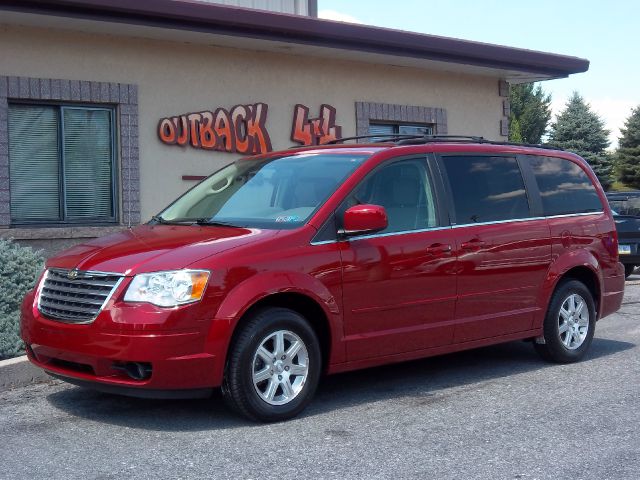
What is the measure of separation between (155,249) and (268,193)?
49.3 inches

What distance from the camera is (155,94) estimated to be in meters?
11.8

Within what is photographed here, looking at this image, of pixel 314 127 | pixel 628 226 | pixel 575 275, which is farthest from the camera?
pixel 628 226

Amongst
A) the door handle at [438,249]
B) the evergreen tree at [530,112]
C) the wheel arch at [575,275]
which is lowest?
the wheel arch at [575,275]

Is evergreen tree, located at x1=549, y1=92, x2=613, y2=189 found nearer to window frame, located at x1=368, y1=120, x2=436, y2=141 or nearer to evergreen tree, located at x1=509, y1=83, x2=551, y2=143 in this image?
evergreen tree, located at x1=509, y1=83, x2=551, y2=143

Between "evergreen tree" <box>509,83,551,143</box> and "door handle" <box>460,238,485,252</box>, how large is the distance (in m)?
60.1

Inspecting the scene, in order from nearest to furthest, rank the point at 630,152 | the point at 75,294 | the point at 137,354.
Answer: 1. the point at 137,354
2. the point at 75,294
3. the point at 630,152

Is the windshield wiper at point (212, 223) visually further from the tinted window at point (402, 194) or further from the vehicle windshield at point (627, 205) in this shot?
the vehicle windshield at point (627, 205)

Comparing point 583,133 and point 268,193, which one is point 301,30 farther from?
point 583,133

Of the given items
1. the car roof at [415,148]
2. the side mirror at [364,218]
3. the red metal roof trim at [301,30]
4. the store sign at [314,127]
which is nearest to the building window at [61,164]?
the red metal roof trim at [301,30]

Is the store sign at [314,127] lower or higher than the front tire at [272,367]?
higher

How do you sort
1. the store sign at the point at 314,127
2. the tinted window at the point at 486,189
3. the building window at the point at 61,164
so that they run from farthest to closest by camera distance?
the store sign at the point at 314,127 → the building window at the point at 61,164 → the tinted window at the point at 486,189

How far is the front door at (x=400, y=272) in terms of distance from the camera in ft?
21.7

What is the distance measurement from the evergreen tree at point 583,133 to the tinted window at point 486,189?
122 feet

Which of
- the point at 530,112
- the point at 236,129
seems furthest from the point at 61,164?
the point at 530,112
